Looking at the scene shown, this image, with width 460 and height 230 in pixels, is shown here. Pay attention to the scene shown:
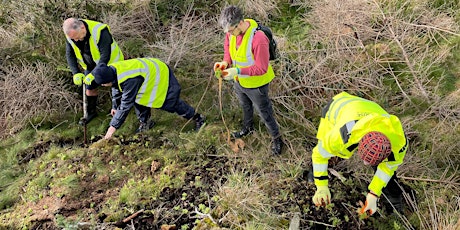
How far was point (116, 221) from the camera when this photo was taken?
3072mm

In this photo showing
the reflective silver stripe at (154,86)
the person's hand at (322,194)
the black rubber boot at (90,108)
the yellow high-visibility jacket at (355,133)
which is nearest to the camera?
the yellow high-visibility jacket at (355,133)

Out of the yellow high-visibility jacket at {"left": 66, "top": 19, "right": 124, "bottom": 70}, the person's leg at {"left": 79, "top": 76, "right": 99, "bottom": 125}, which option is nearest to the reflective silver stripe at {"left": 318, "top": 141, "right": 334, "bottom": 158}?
the yellow high-visibility jacket at {"left": 66, "top": 19, "right": 124, "bottom": 70}

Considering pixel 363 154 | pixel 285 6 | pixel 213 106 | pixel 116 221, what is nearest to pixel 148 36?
pixel 213 106

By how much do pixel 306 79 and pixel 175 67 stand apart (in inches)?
66.8

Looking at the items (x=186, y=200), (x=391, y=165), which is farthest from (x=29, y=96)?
(x=391, y=165)

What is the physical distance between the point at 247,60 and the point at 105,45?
1.57m

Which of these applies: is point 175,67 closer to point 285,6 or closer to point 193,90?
point 193,90

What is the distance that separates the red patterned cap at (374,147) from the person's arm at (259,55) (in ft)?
3.69

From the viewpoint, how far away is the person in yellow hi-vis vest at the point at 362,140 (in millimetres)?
2090

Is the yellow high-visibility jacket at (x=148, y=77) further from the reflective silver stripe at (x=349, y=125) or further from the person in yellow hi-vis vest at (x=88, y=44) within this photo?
the reflective silver stripe at (x=349, y=125)

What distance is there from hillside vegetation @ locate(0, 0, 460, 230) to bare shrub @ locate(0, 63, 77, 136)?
16 millimetres

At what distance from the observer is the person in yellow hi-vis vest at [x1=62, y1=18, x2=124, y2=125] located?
3482 millimetres

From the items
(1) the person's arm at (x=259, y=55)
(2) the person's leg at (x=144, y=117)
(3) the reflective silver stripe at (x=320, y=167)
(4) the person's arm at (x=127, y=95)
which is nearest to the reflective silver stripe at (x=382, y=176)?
(3) the reflective silver stripe at (x=320, y=167)

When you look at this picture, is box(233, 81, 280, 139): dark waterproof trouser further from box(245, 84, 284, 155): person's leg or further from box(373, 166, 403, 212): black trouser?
box(373, 166, 403, 212): black trouser
